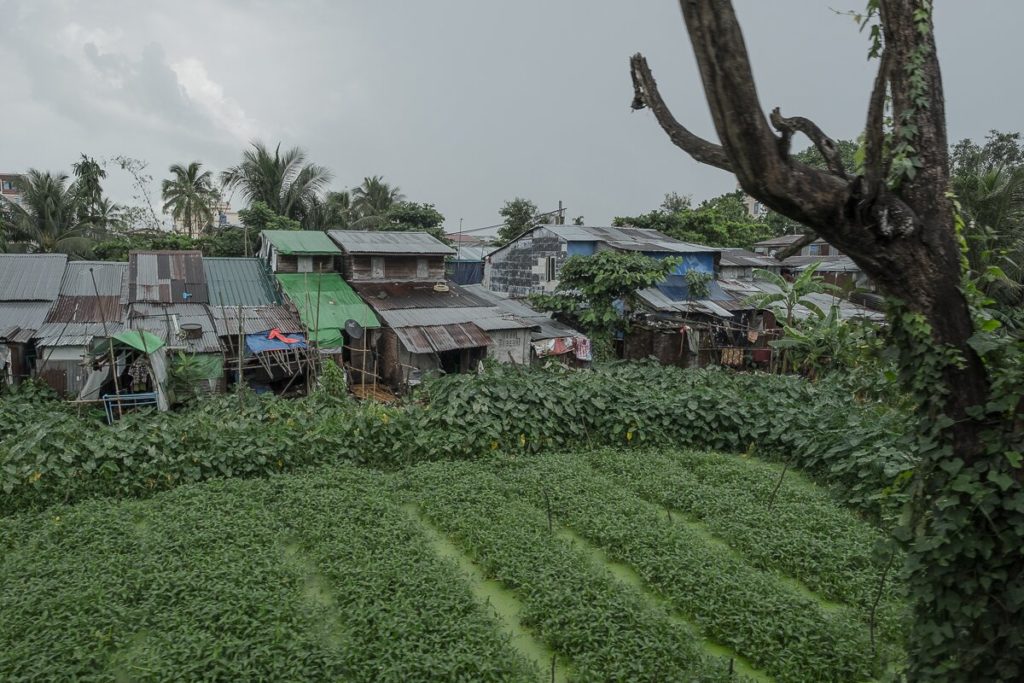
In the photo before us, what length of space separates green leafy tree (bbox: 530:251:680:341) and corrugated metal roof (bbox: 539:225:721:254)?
5.07 feet

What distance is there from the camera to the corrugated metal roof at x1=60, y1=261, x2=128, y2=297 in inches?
608

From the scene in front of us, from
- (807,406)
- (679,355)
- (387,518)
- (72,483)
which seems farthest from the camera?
(679,355)

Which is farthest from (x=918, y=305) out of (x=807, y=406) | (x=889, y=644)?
(x=807, y=406)

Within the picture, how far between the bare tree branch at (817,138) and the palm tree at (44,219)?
83.5 feet

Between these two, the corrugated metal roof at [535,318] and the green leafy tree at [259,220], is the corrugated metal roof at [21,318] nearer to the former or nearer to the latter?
the green leafy tree at [259,220]

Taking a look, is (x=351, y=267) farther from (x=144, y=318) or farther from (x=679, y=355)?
(x=679, y=355)

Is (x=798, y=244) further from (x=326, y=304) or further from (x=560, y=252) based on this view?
(x=560, y=252)

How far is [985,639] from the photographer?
109 inches

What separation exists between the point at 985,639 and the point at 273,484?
714 centimetres

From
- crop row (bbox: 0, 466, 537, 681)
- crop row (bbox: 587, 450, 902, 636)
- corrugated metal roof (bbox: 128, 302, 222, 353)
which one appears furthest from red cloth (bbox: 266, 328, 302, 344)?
crop row (bbox: 587, 450, 902, 636)

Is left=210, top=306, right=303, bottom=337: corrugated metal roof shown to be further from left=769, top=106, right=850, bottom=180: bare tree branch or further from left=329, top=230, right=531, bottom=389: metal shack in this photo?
left=769, top=106, right=850, bottom=180: bare tree branch

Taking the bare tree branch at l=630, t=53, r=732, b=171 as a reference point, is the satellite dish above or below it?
below

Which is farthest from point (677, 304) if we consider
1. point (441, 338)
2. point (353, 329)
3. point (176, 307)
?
point (176, 307)

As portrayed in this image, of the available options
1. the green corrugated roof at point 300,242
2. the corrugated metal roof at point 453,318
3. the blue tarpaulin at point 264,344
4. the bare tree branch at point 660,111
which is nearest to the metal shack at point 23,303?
the blue tarpaulin at point 264,344
